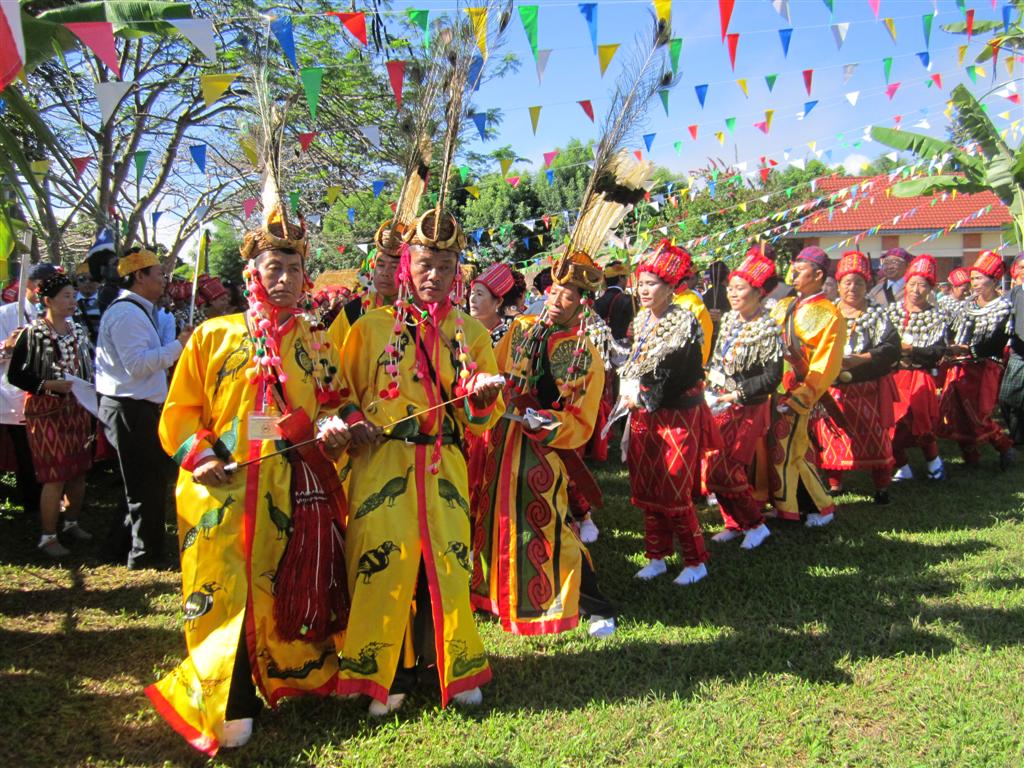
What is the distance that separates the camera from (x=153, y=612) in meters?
4.52

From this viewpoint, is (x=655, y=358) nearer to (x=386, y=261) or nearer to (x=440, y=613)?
(x=386, y=261)

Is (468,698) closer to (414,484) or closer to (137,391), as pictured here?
(414,484)

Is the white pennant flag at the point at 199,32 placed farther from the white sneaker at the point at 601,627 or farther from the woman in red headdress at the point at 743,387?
the white sneaker at the point at 601,627

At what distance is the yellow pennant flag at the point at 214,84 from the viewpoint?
5.46 m

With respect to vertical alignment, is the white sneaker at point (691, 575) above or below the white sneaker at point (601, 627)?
below

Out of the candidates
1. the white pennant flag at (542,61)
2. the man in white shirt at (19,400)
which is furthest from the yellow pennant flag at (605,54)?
the man in white shirt at (19,400)

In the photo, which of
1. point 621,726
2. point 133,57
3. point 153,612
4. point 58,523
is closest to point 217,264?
point 133,57

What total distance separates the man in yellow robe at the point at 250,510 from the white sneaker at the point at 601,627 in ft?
4.69

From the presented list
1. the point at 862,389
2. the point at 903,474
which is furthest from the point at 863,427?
the point at 903,474

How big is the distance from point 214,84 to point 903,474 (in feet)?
22.2

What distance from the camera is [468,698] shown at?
11.2 ft

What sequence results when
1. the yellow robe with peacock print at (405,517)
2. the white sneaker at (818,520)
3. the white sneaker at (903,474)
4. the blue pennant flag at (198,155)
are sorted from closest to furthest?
the yellow robe with peacock print at (405,517), the white sneaker at (818,520), the blue pennant flag at (198,155), the white sneaker at (903,474)

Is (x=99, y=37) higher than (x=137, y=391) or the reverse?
higher

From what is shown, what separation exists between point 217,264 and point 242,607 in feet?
92.8
